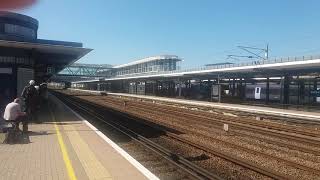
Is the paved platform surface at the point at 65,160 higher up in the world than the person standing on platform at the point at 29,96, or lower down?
lower down

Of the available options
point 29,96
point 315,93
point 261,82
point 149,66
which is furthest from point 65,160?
point 149,66

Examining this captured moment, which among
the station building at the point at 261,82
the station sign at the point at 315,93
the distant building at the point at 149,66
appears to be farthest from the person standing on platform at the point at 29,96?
the distant building at the point at 149,66

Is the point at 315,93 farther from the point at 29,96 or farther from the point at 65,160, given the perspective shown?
the point at 65,160

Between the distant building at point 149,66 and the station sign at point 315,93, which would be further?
the distant building at point 149,66

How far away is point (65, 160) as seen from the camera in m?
9.56

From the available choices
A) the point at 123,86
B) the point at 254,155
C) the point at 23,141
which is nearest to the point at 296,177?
the point at 254,155

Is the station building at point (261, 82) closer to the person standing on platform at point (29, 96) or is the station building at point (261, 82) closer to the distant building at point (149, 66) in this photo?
the person standing on platform at point (29, 96)

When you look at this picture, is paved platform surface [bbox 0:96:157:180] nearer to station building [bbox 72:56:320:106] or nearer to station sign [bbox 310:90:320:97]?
station building [bbox 72:56:320:106]

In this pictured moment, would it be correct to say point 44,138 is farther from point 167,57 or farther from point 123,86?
point 167,57

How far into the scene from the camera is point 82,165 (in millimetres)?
9039

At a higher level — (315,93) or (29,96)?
(29,96)

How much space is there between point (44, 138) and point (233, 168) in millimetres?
6443

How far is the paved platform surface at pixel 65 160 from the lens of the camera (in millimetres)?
7986

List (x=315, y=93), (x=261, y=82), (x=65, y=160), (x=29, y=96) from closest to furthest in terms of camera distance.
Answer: (x=65, y=160) → (x=29, y=96) → (x=315, y=93) → (x=261, y=82)
